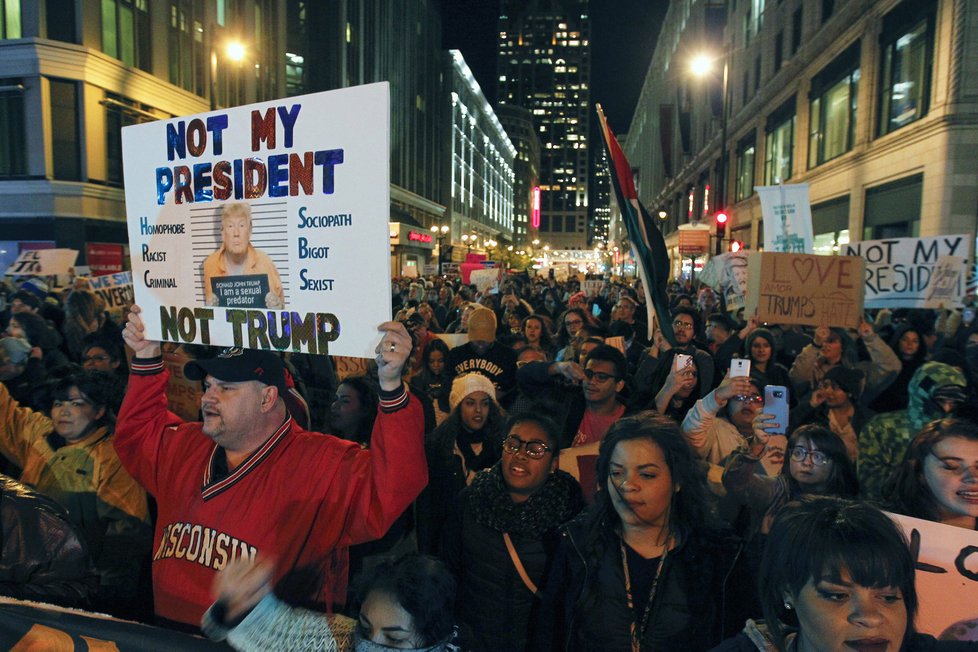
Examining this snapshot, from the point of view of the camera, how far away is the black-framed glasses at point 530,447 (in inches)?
127

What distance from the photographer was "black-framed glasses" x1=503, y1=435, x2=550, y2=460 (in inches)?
127

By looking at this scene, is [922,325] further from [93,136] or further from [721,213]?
[93,136]

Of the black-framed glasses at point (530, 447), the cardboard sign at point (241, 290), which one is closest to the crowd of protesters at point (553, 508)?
the black-framed glasses at point (530, 447)

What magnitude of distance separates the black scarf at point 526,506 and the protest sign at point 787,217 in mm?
7319

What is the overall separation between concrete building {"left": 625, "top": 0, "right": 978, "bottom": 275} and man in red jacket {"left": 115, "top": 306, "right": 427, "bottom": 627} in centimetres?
1530

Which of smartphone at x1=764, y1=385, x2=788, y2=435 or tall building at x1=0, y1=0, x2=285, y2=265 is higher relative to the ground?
tall building at x1=0, y1=0, x2=285, y2=265

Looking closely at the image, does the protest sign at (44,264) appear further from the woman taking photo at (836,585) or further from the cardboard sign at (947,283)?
the woman taking photo at (836,585)

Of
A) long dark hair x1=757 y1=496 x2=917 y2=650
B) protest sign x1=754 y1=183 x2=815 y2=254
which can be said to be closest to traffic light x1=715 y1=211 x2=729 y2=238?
protest sign x1=754 y1=183 x2=815 y2=254

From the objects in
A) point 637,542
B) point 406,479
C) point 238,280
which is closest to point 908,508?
point 637,542

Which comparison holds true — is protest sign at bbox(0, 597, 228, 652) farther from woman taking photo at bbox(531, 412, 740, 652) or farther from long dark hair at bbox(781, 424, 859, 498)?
long dark hair at bbox(781, 424, 859, 498)

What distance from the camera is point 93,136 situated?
84.9ft

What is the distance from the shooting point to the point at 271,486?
2.74 meters

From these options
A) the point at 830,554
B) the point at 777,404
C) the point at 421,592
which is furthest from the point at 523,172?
the point at 830,554

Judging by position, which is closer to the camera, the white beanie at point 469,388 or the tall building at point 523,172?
the white beanie at point 469,388
